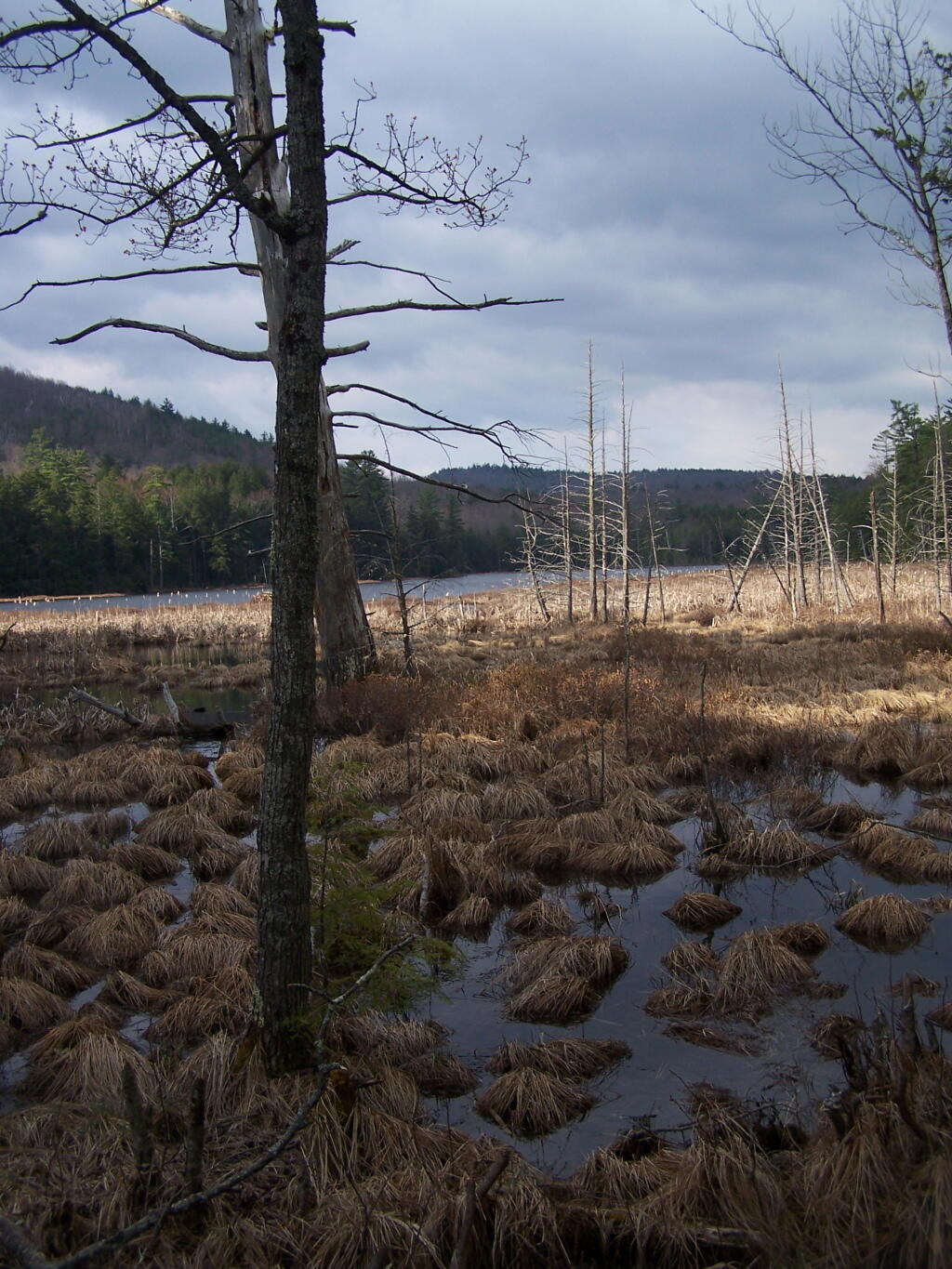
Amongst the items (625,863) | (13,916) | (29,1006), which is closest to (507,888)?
(625,863)

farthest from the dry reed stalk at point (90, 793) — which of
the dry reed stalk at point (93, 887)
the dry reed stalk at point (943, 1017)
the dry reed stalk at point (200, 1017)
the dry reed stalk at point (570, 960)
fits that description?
the dry reed stalk at point (943, 1017)

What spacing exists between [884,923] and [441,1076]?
133 inches

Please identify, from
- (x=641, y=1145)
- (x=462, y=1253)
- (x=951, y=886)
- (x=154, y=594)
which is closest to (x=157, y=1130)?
(x=462, y=1253)

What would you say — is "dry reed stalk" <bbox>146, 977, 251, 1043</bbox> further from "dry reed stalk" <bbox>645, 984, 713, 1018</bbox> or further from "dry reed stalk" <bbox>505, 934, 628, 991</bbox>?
"dry reed stalk" <bbox>645, 984, 713, 1018</bbox>

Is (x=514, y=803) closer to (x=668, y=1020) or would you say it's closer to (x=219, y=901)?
(x=219, y=901)

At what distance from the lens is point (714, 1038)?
5027mm

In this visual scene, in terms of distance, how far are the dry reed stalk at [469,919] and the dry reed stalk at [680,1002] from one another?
1.71 meters

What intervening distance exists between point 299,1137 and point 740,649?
1678 centimetres

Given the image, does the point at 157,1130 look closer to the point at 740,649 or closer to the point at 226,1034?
the point at 226,1034

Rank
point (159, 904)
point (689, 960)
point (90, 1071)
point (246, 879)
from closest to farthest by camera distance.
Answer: point (90, 1071) < point (689, 960) < point (159, 904) < point (246, 879)

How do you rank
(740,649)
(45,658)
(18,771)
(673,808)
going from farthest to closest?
(45,658) → (740,649) → (18,771) → (673,808)

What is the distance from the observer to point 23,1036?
5379 mm

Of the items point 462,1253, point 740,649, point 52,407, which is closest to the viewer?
point 462,1253

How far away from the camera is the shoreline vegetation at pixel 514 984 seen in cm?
323
